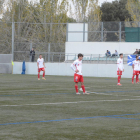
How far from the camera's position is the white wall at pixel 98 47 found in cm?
4166

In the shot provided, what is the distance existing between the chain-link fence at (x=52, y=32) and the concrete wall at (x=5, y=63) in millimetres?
786

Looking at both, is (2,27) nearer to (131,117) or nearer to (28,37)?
(28,37)

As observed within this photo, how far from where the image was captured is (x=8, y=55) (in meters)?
39.4

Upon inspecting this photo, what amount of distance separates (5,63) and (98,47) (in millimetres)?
10796

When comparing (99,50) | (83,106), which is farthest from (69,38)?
(83,106)

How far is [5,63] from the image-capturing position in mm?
39156

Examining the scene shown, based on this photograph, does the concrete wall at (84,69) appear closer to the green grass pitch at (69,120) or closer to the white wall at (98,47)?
the white wall at (98,47)

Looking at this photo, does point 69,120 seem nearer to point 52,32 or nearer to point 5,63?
point 5,63

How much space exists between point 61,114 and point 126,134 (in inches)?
111

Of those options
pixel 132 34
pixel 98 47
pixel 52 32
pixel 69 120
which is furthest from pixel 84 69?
pixel 69 120

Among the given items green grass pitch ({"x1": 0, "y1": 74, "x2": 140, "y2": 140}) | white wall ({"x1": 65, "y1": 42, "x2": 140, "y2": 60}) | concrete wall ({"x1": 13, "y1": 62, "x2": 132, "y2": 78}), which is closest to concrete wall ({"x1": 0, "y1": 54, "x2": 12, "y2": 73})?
concrete wall ({"x1": 13, "y1": 62, "x2": 132, "y2": 78})

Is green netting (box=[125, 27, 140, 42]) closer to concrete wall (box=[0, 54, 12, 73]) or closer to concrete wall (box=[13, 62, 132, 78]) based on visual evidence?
concrete wall (box=[13, 62, 132, 78])

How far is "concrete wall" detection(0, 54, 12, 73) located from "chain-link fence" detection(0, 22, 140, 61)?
79 centimetres

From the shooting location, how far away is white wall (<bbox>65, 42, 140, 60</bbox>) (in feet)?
137
